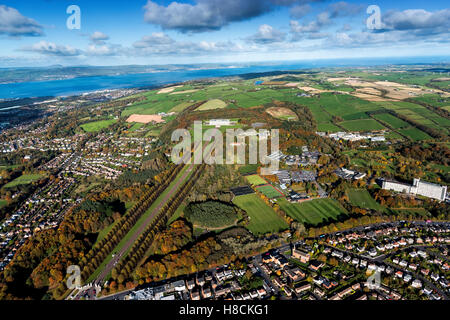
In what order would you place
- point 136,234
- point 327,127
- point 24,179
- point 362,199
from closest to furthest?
point 136,234
point 362,199
point 24,179
point 327,127

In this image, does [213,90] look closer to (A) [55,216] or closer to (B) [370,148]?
(B) [370,148]

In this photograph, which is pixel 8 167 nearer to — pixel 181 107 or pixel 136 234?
pixel 136 234

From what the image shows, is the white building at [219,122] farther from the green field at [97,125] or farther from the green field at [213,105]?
the green field at [97,125]

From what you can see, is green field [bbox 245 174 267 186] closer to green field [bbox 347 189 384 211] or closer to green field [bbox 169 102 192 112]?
green field [bbox 347 189 384 211]

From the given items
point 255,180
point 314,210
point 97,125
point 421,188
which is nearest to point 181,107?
point 97,125

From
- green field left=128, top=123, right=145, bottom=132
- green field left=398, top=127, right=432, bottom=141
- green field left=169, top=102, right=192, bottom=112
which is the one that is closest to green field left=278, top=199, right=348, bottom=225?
green field left=398, top=127, right=432, bottom=141
